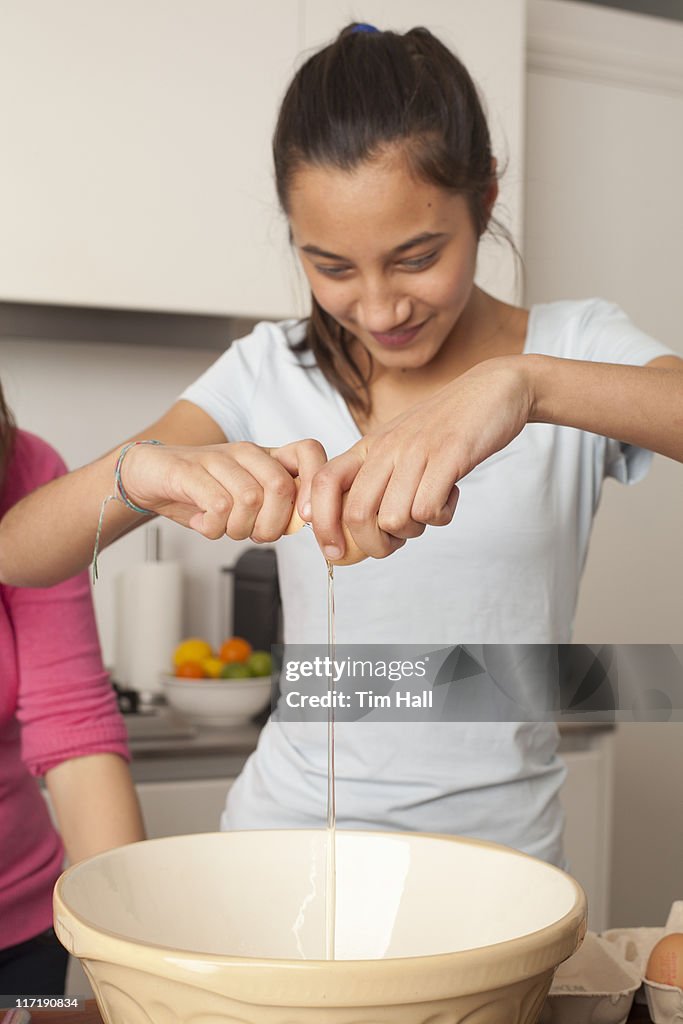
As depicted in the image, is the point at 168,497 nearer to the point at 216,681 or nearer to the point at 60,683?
the point at 60,683

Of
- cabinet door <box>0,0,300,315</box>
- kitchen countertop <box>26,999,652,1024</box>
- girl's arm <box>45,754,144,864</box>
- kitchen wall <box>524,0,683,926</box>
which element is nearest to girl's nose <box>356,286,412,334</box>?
girl's arm <box>45,754,144,864</box>

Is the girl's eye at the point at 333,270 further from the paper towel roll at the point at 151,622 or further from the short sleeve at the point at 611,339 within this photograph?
the paper towel roll at the point at 151,622

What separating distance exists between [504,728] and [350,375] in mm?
365

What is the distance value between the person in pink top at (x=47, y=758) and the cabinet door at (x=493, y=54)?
51.8 inches

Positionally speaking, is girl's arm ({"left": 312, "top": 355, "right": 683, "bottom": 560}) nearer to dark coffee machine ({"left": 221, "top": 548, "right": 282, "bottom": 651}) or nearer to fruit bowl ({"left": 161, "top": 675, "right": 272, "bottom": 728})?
fruit bowl ({"left": 161, "top": 675, "right": 272, "bottom": 728})

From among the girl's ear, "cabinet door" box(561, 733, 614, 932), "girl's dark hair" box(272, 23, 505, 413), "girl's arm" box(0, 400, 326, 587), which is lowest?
"cabinet door" box(561, 733, 614, 932)

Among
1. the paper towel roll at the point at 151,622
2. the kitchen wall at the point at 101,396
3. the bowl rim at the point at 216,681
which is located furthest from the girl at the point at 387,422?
the kitchen wall at the point at 101,396

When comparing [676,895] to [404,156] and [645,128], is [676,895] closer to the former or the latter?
[404,156]

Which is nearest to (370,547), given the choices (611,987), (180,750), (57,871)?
(611,987)

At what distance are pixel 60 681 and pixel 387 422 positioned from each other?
400 millimetres

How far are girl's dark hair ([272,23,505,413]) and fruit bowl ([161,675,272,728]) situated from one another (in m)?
1.04

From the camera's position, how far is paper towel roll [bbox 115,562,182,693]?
7.20 ft

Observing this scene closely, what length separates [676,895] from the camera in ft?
2.97

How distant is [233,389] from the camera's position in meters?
1.13
